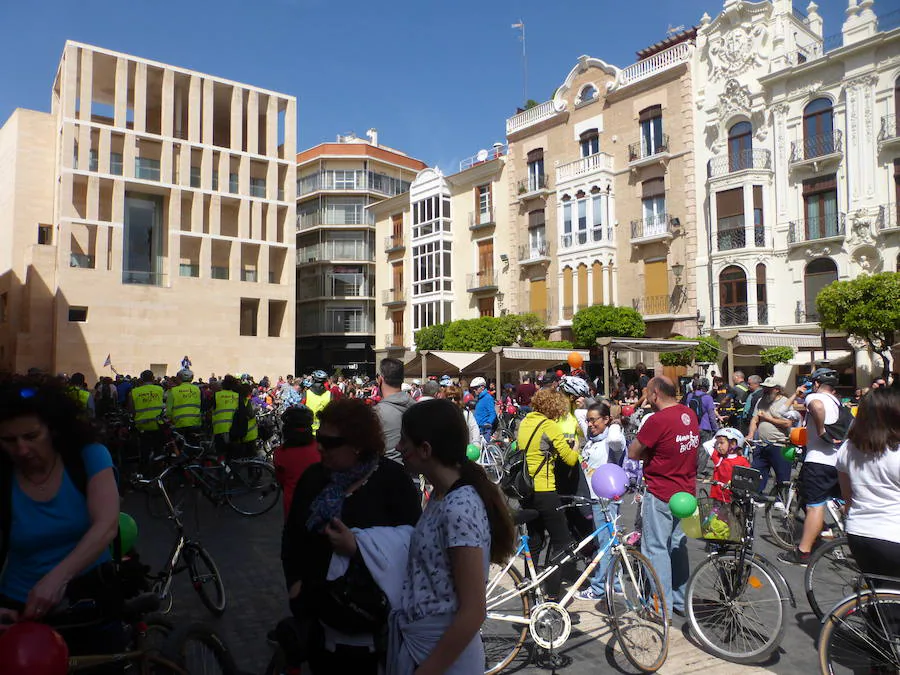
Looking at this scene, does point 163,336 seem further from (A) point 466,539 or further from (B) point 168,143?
(A) point 466,539

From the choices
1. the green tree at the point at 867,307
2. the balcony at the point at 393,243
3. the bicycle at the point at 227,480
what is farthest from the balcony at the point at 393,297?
the bicycle at the point at 227,480

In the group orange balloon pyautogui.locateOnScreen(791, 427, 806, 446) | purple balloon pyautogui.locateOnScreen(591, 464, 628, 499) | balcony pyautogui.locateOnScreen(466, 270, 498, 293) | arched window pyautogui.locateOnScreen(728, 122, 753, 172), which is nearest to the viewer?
purple balloon pyautogui.locateOnScreen(591, 464, 628, 499)

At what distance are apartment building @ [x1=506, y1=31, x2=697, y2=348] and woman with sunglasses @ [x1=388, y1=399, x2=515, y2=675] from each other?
28.3m

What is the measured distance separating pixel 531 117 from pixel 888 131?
17.6m

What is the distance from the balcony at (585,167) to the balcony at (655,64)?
3451 millimetres

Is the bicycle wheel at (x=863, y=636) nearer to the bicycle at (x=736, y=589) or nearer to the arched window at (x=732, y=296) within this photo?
the bicycle at (x=736, y=589)

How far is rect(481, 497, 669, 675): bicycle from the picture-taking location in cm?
420

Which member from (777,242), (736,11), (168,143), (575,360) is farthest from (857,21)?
(168,143)

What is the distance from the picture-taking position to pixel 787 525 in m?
7.19

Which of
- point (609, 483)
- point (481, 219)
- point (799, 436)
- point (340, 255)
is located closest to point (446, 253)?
point (481, 219)

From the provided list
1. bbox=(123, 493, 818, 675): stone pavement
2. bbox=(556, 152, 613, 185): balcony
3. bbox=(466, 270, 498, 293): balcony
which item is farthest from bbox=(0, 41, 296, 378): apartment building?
bbox=(123, 493, 818, 675): stone pavement

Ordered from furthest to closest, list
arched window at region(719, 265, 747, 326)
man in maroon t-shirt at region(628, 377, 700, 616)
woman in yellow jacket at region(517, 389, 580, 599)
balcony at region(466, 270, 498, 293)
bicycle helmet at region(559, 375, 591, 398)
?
balcony at region(466, 270, 498, 293) < arched window at region(719, 265, 747, 326) < bicycle helmet at region(559, 375, 591, 398) < woman in yellow jacket at region(517, 389, 580, 599) < man in maroon t-shirt at region(628, 377, 700, 616)

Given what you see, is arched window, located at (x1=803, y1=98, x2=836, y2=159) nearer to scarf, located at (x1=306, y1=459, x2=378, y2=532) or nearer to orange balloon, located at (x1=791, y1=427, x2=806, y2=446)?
orange balloon, located at (x1=791, y1=427, x2=806, y2=446)

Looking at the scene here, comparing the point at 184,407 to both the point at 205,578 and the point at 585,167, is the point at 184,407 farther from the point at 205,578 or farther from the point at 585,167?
the point at 585,167
